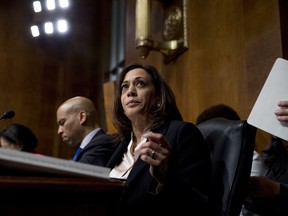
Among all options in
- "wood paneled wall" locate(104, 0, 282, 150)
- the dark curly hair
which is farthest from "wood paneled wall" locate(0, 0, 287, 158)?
the dark curly hair

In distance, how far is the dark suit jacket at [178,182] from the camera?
3.46 feet

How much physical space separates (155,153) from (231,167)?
0.31 metres

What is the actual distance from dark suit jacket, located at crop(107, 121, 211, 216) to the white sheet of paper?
203 mm

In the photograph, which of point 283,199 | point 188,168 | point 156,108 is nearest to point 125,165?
point 156,108

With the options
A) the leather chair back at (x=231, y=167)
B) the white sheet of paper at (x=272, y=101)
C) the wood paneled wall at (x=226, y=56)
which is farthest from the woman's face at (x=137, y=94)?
the wood paneled wall at (x=226, y=56)

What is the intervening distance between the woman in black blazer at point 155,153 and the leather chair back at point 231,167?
40 millimetres

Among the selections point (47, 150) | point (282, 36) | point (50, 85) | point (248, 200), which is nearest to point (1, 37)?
point (50, 85)

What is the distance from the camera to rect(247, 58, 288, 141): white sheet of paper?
112cm

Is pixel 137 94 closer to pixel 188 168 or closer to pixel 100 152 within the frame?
pixel 100 152

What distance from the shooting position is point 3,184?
65 cm

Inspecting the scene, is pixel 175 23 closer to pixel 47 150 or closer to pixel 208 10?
pixel 208 10

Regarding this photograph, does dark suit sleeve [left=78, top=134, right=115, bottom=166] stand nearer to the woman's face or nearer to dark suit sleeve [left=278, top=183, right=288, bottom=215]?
the woman's face

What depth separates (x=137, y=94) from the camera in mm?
1580

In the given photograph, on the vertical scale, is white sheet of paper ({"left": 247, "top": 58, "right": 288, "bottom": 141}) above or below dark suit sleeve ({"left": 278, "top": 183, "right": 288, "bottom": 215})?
above
